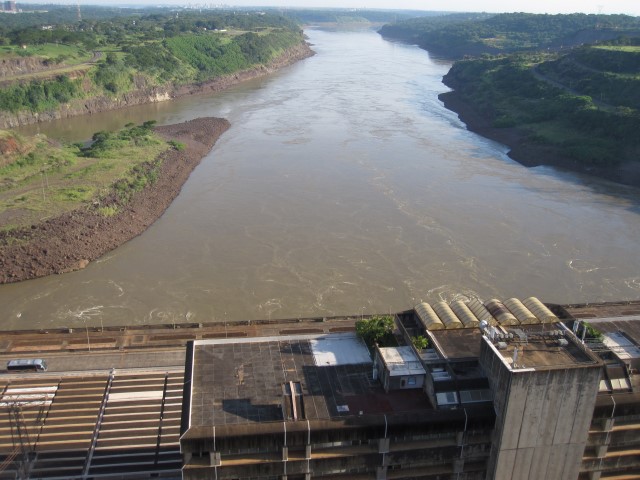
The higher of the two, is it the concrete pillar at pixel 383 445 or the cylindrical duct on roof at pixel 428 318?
the cylindrical duct on roof at pixel 428 318

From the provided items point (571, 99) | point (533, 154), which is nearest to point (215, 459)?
point (533, 154)

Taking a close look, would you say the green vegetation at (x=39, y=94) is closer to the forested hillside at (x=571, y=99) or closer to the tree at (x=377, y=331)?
the forested hillside at (x=571, y=99)

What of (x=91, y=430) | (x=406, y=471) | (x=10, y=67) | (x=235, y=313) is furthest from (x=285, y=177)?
(x=10, y=67)

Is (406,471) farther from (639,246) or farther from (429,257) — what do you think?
(639,246)

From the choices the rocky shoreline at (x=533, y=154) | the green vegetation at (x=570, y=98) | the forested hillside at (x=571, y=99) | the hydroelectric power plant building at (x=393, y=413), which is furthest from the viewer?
the green vegetation at (x=570, y=98)

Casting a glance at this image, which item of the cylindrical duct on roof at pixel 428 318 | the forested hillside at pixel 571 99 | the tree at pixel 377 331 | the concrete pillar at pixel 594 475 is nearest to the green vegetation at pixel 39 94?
the forested hillside at pixel 571 99

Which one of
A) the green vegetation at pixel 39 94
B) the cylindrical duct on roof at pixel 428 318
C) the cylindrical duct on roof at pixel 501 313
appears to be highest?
→ the cylindrical duct on roof at pixel 428 318

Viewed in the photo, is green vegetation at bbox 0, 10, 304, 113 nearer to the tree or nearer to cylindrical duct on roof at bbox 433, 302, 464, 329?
the tree
